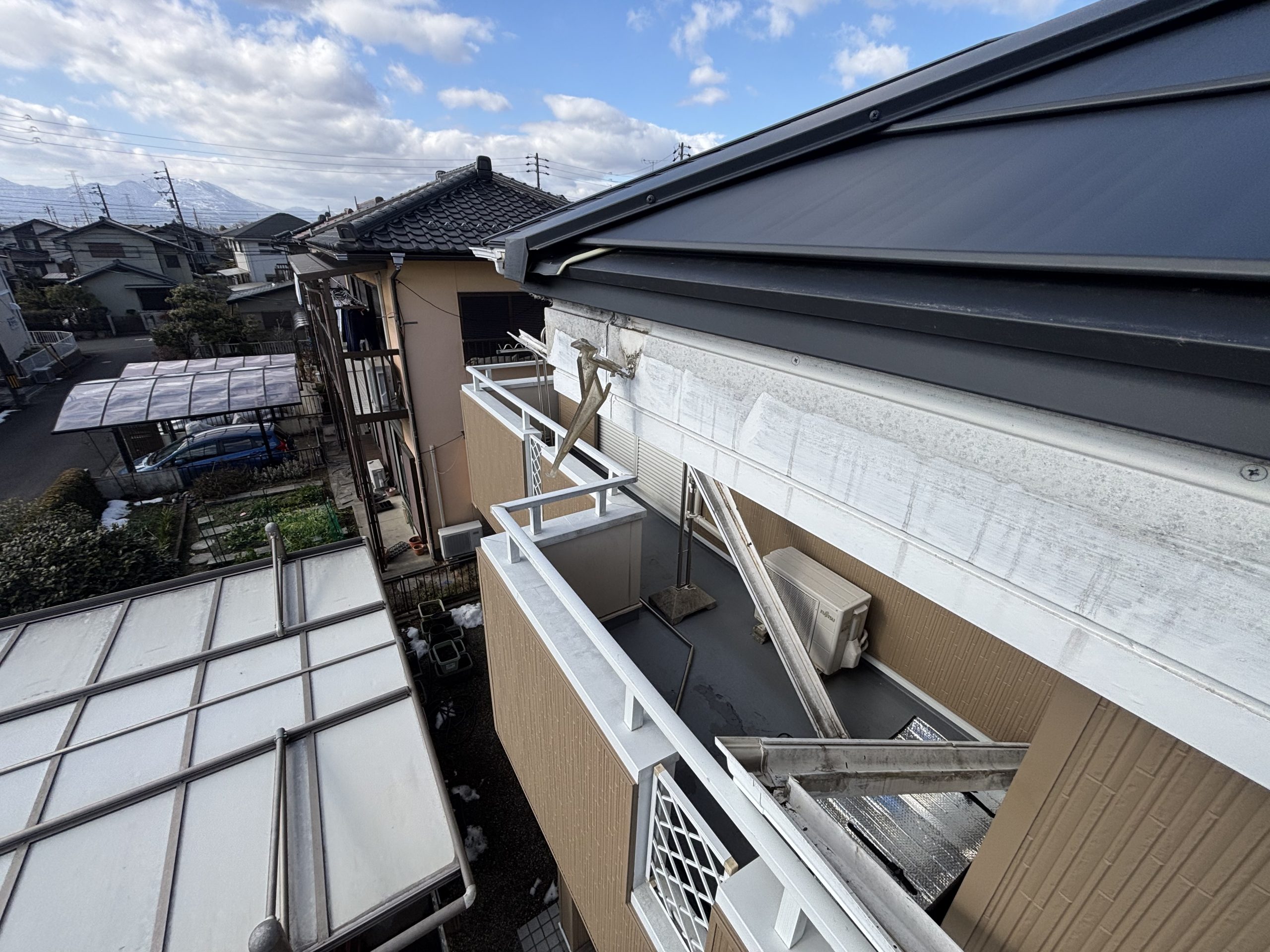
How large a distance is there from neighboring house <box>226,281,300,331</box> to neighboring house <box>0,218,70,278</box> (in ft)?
72.4

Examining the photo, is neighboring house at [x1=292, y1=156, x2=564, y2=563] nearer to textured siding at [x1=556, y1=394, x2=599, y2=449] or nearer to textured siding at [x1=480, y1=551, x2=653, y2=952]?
textured siding at [x1=556, y1=394, x2=599, y2=449]

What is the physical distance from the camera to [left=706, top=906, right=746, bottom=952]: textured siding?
1989mm

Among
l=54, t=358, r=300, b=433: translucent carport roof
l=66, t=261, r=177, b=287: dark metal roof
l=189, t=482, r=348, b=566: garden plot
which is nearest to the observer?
l=189, t=482, r=348, b=566: garden plot

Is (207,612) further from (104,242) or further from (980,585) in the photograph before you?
(104,242)

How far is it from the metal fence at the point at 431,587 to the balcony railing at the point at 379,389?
345 cm

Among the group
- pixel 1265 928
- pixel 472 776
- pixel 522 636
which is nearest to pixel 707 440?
pixel 1265 928

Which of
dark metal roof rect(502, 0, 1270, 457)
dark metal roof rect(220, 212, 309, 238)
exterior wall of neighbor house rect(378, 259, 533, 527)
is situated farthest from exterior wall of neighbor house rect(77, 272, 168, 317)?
dark metal roof rect(502, 0, 1270, 457)

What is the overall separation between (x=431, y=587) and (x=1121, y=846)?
11.8 meters

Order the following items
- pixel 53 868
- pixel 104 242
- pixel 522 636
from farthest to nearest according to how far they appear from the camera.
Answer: pixel 104 242
pixel 53 868
pixel 522 636

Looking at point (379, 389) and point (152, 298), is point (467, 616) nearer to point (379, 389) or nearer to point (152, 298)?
point (379, 389)

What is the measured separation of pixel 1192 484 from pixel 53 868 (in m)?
7.50

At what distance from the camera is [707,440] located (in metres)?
2.26

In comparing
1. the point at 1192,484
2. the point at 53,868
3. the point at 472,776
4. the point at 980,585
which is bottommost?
the point at 472,776

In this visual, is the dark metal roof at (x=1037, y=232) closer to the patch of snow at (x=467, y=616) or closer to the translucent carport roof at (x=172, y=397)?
the patch of snow at (x=467, y=616)
